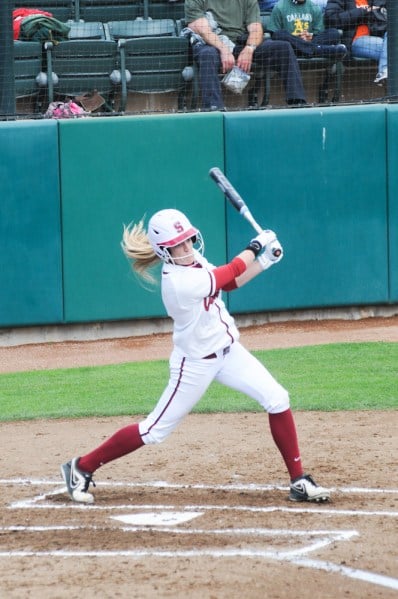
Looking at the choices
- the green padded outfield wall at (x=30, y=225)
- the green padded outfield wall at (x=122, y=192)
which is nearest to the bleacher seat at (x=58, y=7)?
the green padded outfield wall at (x=122, y=192)

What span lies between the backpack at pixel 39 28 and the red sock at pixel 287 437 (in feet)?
25.0

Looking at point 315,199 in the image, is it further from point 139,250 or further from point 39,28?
point 139,250

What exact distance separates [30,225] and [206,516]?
21.0 feet

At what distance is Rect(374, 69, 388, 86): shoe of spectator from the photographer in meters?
13.0

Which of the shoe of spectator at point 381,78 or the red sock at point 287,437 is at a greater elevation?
the shoe of spectator at point 381,78

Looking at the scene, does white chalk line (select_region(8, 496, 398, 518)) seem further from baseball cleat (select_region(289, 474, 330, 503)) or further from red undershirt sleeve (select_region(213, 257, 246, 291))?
red undershirt sleeve (select_region(213, 257, 246, 291))

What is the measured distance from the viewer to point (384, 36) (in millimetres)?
13258

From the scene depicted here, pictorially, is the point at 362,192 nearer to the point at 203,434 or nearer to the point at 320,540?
the point at 203,434

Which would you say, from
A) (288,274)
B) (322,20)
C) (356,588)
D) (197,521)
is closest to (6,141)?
(288,274)

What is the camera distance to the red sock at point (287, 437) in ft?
19.6

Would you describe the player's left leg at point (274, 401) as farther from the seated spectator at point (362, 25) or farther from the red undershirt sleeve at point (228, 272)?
the seated spectator at point (362, 25)

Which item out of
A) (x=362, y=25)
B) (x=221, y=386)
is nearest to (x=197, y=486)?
(x=221, y=386)

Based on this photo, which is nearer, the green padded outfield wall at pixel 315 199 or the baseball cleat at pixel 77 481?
the baseball cleat at pixel 77 481

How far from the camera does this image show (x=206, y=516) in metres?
5.75
